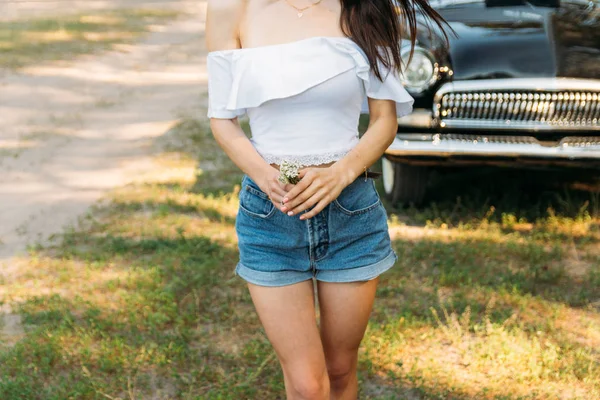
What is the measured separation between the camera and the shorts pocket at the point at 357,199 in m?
2.36

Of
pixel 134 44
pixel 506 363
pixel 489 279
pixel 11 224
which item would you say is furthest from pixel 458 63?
pixel 134 44

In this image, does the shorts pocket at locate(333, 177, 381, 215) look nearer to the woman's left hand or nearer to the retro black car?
the woman's left hand

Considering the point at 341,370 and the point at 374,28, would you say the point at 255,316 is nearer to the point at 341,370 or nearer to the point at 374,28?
the point at 341,370

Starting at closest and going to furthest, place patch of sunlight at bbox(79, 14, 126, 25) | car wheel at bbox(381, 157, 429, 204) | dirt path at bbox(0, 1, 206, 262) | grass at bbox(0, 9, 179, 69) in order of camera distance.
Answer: car wheel at bbox(381, 157, 429, 204) < dirt path at bbox(0, 1, 206, 262) < grass at bbox(0, 9, 179, 69) < patch of sunlight at bbox(79, 14, 126, 25)

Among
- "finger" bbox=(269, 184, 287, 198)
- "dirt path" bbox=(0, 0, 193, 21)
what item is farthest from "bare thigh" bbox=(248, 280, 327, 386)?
"dirt path" bbox=(0, 0, 193, 21)

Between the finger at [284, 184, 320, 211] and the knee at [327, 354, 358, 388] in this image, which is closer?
the finger at [284, 184, 320, 211]

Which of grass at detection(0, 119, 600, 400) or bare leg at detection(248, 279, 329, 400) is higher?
bare leg at detection(248, 279, 329, 400)

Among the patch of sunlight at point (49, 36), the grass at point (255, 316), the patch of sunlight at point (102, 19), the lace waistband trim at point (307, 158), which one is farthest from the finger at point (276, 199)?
the patch of sunlight at point (102, 19)

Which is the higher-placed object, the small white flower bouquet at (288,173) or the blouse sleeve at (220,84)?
the blouse sleeve at (220,84)

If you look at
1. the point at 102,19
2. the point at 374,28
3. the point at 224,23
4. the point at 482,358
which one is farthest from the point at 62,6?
the point at 374,28

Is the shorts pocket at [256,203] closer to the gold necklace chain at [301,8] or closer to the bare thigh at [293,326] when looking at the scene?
the bare thigh at [293,326]

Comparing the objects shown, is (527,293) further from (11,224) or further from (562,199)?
(11,224)

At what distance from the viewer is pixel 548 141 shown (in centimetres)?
493

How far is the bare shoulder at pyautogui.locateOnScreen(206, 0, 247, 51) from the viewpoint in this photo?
7.72 ft
